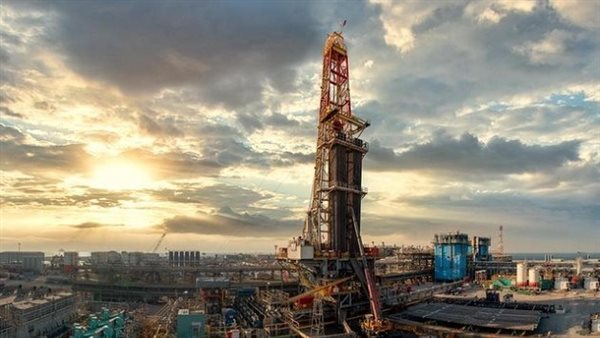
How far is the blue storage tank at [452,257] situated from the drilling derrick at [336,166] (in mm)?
37672

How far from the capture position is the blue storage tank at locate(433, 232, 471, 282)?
92.3 m

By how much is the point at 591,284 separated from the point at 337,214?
1868 inches

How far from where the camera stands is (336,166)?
200 ft

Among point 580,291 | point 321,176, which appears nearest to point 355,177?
point 321,176

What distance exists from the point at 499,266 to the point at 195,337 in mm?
71628

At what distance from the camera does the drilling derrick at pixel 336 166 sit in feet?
197

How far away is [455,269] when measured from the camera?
92375 mm

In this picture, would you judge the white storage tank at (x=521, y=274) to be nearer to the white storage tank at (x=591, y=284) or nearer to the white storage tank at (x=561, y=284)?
the white storage tank at (x=561, y=284)

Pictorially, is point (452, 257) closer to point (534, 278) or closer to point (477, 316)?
point (534, 278)

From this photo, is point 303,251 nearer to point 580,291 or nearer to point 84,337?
point 84,337

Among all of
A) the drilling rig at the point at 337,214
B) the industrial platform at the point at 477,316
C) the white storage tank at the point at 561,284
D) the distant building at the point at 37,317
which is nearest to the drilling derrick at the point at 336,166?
the drilling rig at the point at 337,214

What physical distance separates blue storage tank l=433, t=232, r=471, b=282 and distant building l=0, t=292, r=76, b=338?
6674 cm

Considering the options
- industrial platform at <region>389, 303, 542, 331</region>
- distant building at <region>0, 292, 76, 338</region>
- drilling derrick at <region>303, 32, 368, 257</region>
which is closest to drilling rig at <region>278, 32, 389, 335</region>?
drilling derrick at <region>303, 32, 368, 257</region>

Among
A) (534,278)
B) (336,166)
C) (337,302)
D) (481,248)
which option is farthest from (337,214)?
(481,248)
